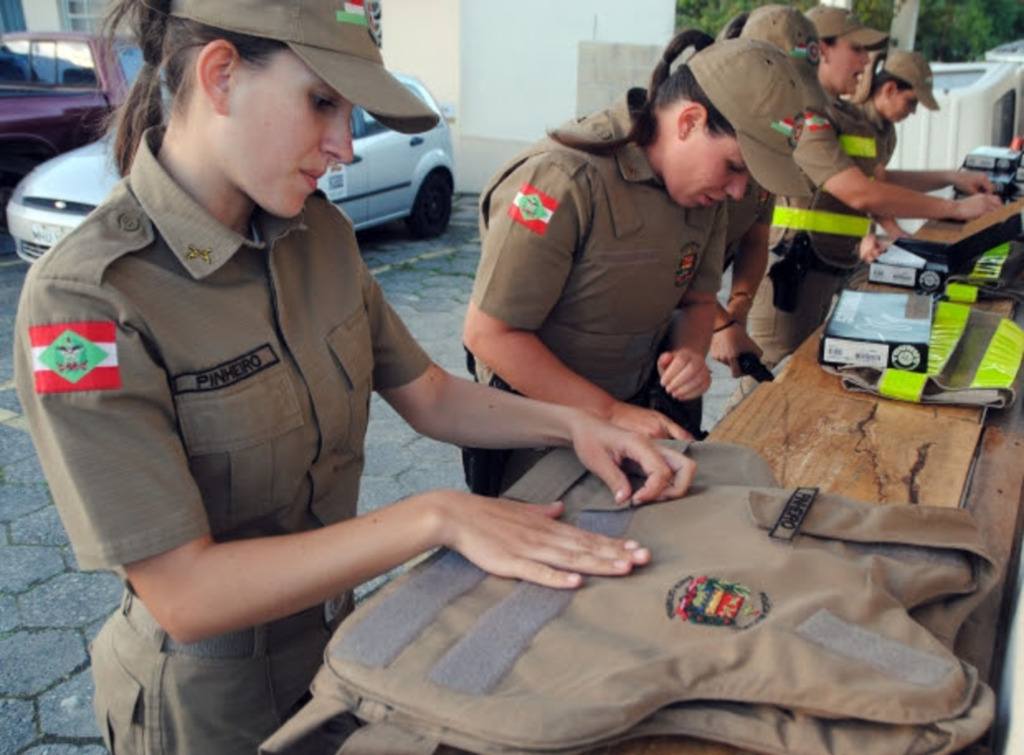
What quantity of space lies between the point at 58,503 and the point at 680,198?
134 centimetres

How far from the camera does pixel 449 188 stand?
8.02 meters

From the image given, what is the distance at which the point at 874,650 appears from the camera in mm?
867

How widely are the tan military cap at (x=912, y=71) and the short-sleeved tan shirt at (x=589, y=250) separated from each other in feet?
7.28

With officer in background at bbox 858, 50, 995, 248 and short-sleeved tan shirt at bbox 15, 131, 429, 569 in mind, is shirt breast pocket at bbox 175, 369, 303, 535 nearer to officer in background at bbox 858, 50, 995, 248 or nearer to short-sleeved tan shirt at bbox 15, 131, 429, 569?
short-sleeved tan shirt at bbox 15, 131, 429, 569

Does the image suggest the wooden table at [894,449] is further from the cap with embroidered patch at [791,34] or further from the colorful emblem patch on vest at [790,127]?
the cap with embroidered patch at [791,34]

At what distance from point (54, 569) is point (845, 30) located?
3.24 m

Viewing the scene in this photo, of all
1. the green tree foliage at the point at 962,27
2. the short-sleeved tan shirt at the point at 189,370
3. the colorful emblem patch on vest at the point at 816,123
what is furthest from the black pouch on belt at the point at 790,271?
the green tree foliage at the point at 962,27

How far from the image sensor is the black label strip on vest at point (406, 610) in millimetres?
875

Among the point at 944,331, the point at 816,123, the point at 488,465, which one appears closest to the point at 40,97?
the point at 816,123

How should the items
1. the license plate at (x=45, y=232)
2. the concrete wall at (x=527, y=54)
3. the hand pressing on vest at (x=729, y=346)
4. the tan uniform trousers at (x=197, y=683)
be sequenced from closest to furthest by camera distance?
the tan uniform trousers at (x=197, y=683) → the hand pressing on vest at (x=729, y=346) → the license plate at (x=45, y=232) → the concrete wall at (x=527, y=54)

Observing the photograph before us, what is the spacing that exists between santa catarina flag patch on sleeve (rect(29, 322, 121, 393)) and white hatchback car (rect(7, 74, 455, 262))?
3.59 m

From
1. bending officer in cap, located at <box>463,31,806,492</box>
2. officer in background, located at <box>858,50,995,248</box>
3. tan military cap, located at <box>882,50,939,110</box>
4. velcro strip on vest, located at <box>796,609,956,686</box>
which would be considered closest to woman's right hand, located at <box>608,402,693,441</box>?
bending officer in cap, located at <box>463,31,806,492</box>

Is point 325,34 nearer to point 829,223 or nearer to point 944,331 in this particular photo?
point 944,331

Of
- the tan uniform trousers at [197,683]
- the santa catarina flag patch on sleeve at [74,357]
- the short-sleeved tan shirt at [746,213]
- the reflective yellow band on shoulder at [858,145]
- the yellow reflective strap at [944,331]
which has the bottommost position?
the tan uniform trousers at [197,683]
